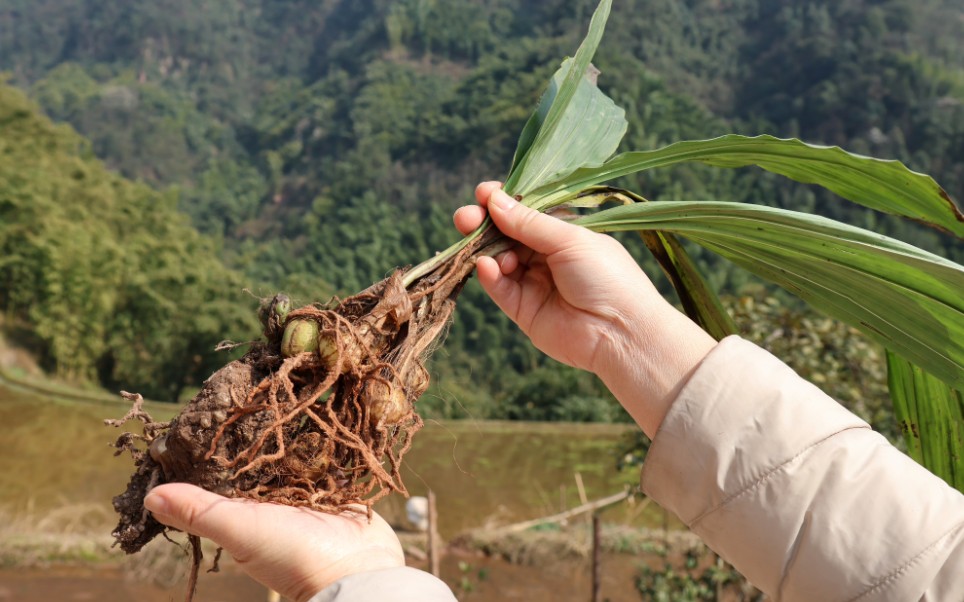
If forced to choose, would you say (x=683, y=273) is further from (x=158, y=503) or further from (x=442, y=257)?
(x=158, y=503)

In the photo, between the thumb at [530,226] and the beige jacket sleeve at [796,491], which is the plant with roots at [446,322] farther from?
the beige jacket sleeve at [796,491]

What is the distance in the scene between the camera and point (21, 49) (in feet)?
173

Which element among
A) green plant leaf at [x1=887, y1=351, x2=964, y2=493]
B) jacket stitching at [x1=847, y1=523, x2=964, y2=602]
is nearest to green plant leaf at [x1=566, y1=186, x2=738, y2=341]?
green plant leaf at [x1=887, y1=351, x2=964, y2=493]

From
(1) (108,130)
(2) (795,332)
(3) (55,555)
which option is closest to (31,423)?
(3) (55,555)

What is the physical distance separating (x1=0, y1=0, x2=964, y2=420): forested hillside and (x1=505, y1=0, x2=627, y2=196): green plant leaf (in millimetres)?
10705

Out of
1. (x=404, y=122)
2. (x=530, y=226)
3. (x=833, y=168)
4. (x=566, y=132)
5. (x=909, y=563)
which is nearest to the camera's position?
(x=909, y=563)

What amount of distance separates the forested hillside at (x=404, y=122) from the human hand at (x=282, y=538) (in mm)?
11047

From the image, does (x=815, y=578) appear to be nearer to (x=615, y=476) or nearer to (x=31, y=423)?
(x=615, y=476)

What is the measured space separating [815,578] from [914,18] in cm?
3423

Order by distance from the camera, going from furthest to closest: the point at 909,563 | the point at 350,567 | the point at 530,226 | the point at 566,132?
1. the point at 566,132
2. the point at 530,226
3. the point at 350,567
4. the point at 909,563

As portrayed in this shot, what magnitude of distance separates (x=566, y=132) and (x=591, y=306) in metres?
0.35

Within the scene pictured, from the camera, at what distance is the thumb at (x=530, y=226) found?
1.08 m

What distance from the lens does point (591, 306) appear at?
3.40 ft

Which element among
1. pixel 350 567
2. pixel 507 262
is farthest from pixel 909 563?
pixel 507 262
